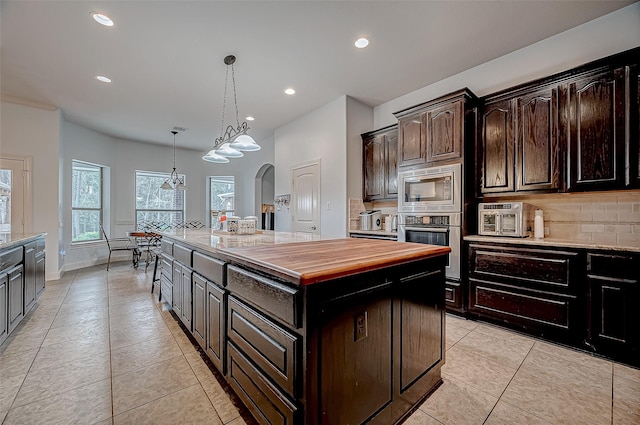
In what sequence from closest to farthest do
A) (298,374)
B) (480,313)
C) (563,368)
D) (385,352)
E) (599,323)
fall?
(298,374) < (385,352) < (563,368) < (599,323) < (480,313)

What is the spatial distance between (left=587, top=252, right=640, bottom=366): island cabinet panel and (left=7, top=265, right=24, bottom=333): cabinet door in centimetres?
502

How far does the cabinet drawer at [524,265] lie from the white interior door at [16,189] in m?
6.56

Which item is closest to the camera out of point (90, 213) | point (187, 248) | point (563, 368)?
point (563, 368)

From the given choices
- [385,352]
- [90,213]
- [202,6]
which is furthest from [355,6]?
[90,213]

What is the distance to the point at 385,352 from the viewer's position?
140 cm

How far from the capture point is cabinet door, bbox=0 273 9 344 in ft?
7.45

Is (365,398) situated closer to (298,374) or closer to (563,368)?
(298,374)

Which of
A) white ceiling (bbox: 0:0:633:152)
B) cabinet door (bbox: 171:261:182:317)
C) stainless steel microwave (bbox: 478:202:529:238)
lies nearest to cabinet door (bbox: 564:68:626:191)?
stainless steel microwave (bbox: 478:202:529:238)

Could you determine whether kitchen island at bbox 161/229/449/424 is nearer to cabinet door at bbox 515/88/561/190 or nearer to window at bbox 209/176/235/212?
cabinet door at bbox 515/88/561/190

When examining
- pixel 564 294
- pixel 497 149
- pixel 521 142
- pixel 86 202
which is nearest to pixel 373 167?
pixel 497 149

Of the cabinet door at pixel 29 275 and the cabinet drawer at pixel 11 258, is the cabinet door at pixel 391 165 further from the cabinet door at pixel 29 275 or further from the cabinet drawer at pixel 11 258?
the cabinet door at pixel 29 275

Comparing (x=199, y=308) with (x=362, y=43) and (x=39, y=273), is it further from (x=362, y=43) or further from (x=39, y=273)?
(x=362, y=43)

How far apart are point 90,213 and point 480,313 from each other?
25.7ft

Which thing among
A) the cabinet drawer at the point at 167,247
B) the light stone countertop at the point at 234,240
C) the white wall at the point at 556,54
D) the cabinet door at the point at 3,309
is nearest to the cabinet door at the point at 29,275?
the cabinet door at the point at 3,309
